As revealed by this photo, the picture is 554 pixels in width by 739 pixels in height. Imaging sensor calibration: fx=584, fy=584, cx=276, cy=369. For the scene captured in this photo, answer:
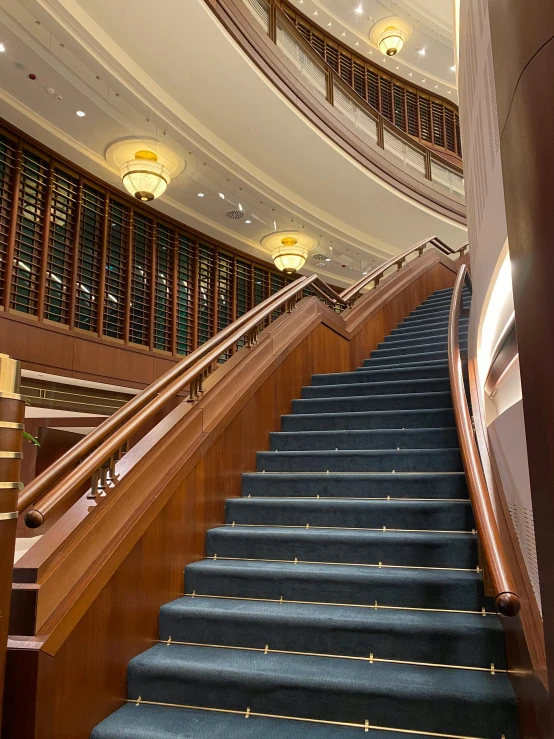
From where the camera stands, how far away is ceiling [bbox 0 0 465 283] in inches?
236

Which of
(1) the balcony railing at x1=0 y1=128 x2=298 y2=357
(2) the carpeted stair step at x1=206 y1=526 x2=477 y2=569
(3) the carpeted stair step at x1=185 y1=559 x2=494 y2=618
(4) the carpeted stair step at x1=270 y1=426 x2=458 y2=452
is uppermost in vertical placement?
(1) the balcony railing at x1=0 y1=128 x2=298 y2=357

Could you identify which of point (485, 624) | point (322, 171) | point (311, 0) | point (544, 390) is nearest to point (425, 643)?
point (485, 624)

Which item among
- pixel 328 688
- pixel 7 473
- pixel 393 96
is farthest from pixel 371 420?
pixel 393 96

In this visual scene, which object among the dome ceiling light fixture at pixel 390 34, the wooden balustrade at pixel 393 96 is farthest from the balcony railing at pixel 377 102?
the dome ceiling light fixture at pixel 390 34

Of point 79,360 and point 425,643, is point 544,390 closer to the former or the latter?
point 425,643

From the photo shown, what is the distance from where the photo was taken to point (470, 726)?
6.32ft

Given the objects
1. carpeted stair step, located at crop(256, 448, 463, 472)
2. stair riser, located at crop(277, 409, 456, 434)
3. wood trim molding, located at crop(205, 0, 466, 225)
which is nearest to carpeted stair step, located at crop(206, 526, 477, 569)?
carpeted stair step, located at crop(256, 448, 463, 472)

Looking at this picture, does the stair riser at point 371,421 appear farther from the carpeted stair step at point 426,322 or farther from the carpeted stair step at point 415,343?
the carpeted stair step at point 426,322

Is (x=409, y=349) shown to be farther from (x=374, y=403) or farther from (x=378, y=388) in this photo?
(x=374, y=403)

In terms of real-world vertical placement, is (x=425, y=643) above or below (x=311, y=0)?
below

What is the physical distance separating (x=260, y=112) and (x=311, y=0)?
196 inches

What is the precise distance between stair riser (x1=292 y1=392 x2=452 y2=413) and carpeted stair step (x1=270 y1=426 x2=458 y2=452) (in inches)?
17.2

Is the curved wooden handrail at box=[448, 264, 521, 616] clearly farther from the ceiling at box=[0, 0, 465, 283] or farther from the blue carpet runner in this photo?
the ceiling at box=[0, 0, 465, 283]

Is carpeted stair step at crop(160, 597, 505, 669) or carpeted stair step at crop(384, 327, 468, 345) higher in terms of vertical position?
carpeted stair step at crop(384, 327, 468, 345)
